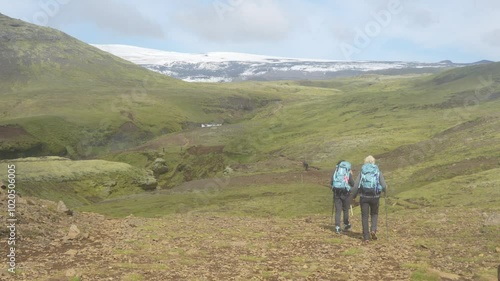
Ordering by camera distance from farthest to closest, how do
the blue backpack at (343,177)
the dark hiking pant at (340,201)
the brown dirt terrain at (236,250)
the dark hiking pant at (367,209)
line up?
the dark hiking pant at (340,201), the blue backpack at (343,177), the dark hiking pant at (367,209), the brown dirt terrain at (236,250)

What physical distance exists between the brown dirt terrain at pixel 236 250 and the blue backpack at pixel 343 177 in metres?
2.87

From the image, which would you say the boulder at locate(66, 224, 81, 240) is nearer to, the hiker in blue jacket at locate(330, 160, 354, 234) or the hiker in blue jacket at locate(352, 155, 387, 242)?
the hiker in blue jacket at locate(330, 160, 354, 234)

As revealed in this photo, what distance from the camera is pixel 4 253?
19781mm

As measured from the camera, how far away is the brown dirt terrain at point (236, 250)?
18.0m

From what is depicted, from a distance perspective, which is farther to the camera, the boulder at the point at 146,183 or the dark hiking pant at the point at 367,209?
the boulder at the point at 146,183

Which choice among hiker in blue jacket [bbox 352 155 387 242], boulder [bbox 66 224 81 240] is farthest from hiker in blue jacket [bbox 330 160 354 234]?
boulder [bbox 66 224 81 240]

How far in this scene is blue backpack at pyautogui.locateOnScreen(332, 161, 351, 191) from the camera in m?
27.1

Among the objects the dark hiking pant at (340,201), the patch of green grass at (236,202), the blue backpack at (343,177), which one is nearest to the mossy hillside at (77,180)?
the patch of green grass at (236,202)

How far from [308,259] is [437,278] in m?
5.63

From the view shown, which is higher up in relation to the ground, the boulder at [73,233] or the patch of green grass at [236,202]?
the boulder at [73,233]

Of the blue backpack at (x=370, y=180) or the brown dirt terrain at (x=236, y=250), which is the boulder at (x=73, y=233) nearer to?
the brown dirt terrain at (x=236, y=250)

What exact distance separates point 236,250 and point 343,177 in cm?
862

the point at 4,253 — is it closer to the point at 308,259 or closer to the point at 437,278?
the point at 308,259

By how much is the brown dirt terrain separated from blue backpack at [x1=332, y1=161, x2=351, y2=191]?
287cm
